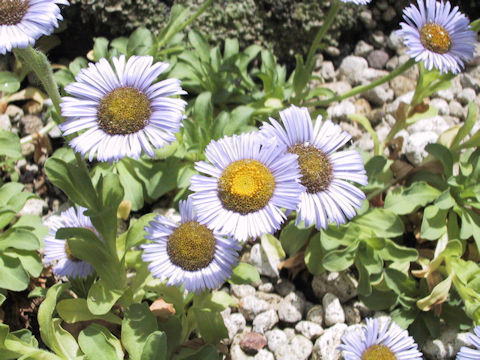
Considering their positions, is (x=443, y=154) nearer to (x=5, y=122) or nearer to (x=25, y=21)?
(x=25, y=21)

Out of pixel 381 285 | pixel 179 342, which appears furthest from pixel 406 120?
pixel 179 342

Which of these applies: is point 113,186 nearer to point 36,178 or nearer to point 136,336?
point 136,336

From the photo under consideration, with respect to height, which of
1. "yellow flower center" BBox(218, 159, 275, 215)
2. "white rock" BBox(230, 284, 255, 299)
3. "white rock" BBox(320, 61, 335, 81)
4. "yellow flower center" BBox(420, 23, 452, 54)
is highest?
"yellow flower center" BBox(420, 23, 452, 54)

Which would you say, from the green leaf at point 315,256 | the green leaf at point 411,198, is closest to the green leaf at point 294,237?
the green leaf at point 315,256

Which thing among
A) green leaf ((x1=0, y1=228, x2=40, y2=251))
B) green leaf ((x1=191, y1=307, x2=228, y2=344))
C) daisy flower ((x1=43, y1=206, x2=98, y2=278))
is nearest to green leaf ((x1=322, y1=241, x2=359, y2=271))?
green leaf ((x1=191, y1=307, x2=228, y2=344))

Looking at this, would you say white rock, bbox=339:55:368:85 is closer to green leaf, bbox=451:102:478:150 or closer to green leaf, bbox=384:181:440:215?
green leaf, bbox=451:102:478:150

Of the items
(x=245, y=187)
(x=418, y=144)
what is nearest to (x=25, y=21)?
(x=245, y=187)
